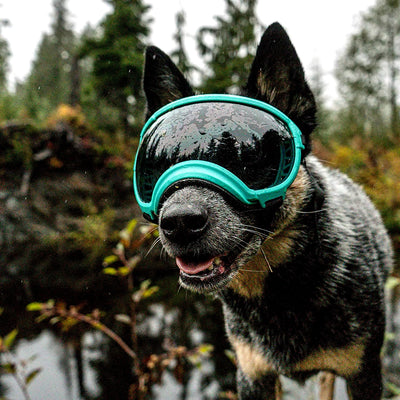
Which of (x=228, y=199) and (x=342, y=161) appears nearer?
(x=228, y=199)

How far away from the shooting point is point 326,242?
78.9 inches

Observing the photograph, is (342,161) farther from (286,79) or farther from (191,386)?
(286,79)

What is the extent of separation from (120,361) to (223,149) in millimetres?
4974

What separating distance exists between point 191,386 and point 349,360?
3581 mm

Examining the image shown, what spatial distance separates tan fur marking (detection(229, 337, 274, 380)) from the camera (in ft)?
6.99

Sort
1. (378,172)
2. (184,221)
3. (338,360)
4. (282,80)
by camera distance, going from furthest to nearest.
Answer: (378,172), (338,360), (282,80), (184,221)

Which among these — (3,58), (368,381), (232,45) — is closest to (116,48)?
(232,45)

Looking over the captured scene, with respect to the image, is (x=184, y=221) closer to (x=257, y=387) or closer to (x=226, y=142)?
(x=226, y=142)

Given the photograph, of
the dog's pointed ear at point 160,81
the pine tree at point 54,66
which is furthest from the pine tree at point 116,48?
the pine tree at point 54,66

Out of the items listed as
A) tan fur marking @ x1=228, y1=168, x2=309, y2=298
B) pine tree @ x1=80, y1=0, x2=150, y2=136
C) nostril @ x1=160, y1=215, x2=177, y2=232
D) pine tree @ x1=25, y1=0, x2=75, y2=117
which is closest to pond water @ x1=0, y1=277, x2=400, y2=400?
tan fur marking @ x1=228, y1=168, x2=309, y2=298

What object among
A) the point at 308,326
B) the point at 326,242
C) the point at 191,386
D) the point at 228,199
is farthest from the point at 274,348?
the point at 191,386

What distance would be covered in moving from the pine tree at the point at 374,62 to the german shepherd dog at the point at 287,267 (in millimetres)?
19800

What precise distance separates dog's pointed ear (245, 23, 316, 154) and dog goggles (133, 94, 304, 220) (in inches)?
8.9

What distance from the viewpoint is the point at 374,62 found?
2059 cm
